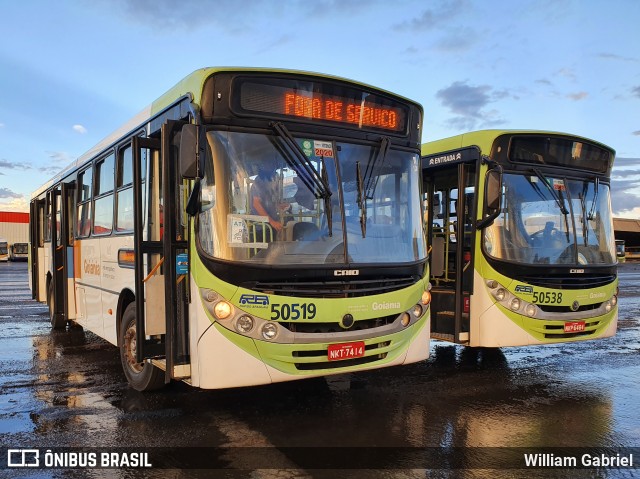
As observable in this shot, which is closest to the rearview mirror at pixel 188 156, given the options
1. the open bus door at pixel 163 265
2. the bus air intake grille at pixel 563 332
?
the open bus door at pixel 163 265

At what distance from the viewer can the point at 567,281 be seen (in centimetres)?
751

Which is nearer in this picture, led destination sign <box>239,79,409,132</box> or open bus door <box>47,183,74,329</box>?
led destination sign <box>239,79,409,132</box>

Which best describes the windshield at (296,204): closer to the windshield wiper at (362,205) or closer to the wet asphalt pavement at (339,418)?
the windshield wiper at (362,205)

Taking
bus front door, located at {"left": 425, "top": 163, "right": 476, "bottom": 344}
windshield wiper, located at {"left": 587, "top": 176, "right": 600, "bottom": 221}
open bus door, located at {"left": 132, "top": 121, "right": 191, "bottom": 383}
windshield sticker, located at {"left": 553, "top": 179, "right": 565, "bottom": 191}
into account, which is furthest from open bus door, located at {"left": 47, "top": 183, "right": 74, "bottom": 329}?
windshield wiper, located at {"left": 587, "top": 176, "right": 600, "bottom": 221}

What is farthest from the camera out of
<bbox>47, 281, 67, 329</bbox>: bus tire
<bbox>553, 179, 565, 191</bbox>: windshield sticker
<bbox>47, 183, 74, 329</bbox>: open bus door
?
Answer: <bbox>47, 281, 67, 329</bbox>: bus tire

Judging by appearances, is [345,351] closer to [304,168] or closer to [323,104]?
[304,168]

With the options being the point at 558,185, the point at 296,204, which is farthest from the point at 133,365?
the point at 558,185

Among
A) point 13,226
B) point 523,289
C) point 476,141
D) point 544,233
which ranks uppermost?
point 13,226

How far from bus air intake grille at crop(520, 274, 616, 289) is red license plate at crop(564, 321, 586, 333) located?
460 mm

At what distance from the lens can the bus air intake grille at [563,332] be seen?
734 centimetres

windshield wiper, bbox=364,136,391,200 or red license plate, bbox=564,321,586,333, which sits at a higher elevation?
windshield wiper, bbox=364,136,391,200

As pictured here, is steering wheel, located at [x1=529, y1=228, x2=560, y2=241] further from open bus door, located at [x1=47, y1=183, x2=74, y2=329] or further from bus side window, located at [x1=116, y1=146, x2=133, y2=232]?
open bus door, located at [x1=47, y1=183, x2=74, y2=329]

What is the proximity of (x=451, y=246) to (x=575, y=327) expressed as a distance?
192cm

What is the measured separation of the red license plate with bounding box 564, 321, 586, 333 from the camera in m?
7.39
